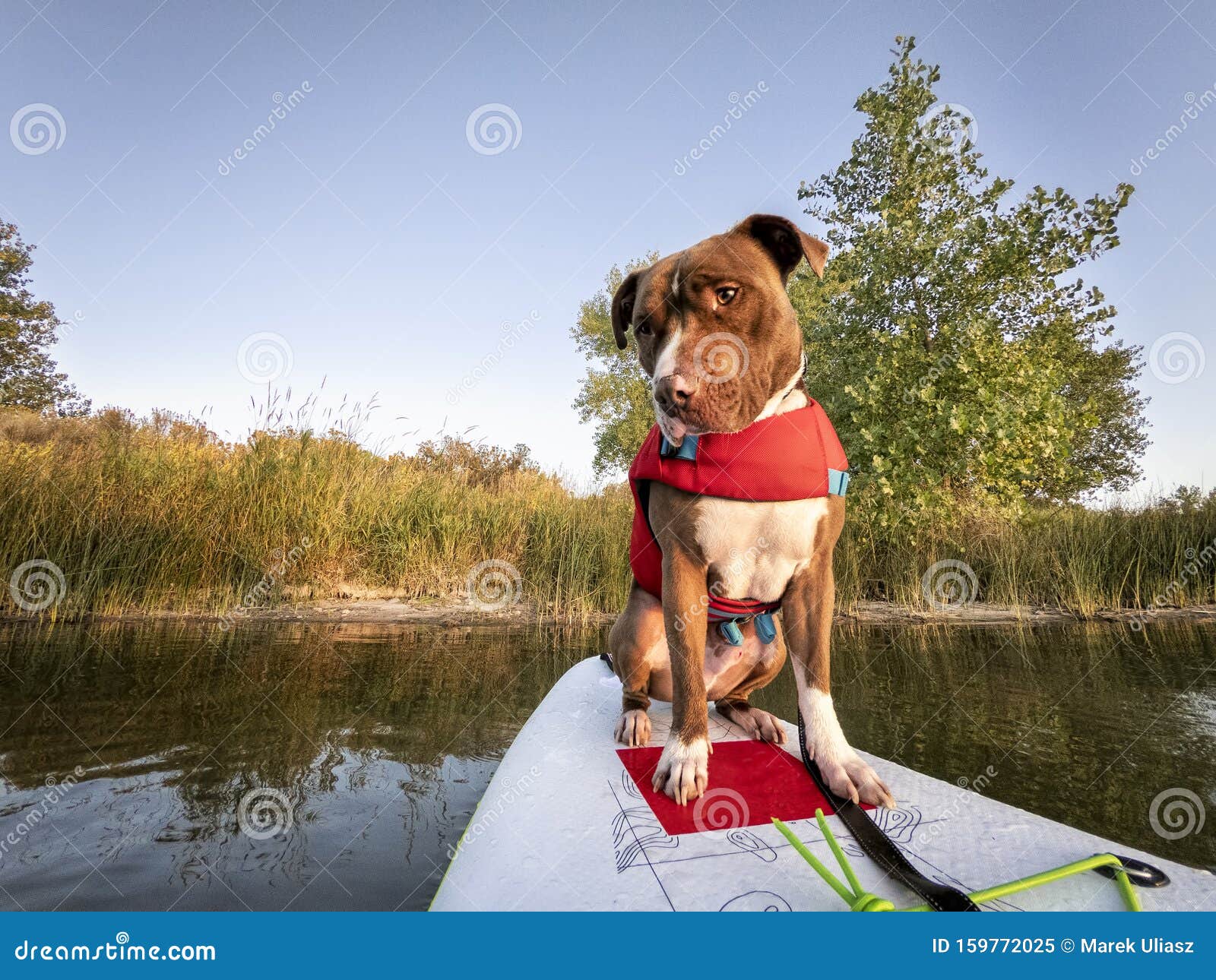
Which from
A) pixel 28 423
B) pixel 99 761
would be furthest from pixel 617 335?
pixel 28 423

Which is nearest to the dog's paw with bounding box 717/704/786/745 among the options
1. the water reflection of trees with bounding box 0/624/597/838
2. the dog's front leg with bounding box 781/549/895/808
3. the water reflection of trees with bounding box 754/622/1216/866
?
the dog's front leg with bounding box 781/549/895/808

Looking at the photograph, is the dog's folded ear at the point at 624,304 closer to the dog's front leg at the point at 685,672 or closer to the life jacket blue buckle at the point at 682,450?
the life jacket blue buckle at the point at 682,450

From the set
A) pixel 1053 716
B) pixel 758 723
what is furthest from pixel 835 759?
pixel 1053 716

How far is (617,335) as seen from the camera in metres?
2.64

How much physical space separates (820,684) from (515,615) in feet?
20.3

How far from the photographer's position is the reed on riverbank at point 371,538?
6465 mm

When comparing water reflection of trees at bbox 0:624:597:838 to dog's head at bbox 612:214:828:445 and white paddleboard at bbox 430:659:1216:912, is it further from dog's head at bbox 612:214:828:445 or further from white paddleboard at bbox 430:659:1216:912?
dog's head at bbox 612:214:828:445

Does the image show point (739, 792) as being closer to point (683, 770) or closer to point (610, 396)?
point (683, 770)

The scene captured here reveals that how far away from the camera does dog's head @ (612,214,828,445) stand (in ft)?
6.05

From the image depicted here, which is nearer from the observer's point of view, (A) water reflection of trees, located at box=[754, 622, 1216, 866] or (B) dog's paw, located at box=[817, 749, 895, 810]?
(B) dog's paw, located at box=[817, 749, 895, 810]

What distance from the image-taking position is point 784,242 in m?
2.15

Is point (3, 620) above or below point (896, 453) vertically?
below

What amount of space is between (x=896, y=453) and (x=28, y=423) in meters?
20.1

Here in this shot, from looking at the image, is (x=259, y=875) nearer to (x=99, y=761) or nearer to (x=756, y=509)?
(x=99, y=761)
